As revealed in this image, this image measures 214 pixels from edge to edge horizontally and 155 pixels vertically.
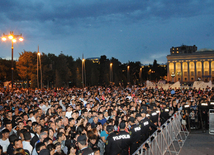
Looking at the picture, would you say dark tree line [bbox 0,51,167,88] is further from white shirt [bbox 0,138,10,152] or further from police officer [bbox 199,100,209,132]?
white shirt [bbox 0,138,10,152]

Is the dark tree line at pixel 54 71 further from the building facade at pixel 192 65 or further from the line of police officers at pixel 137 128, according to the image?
the building facade at pixel 192 65

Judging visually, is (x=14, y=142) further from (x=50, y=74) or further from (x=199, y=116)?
(x=50, y=74)

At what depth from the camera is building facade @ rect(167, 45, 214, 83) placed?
108 metres

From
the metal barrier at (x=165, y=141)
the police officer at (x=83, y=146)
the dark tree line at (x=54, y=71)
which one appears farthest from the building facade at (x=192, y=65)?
the police officer at (x=83, y=146)

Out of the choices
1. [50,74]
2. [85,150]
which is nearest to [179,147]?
[85,150]

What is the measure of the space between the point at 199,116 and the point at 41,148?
37.4ft

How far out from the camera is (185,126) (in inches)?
476

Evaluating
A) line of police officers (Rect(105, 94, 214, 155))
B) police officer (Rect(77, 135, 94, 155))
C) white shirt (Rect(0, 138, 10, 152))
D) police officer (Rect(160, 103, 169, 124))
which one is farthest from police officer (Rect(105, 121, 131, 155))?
police officer (Rect(160, 103, 169, 124))

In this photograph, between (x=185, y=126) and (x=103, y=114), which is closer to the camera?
(x=103, y=114)

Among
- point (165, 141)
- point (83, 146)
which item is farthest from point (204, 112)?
point (83, 146)

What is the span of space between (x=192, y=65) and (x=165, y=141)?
115518mm

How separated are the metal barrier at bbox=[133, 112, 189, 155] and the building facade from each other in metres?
101

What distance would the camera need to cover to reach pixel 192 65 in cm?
11300

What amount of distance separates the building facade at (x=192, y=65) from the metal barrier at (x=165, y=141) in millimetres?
100700
